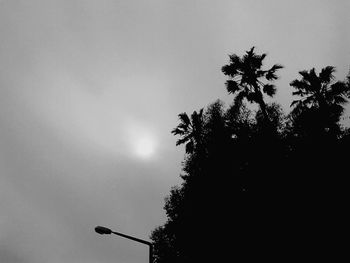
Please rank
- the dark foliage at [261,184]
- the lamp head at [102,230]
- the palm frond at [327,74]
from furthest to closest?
the palm frond at [327,74] → the dark foliage at [261,184] → the lamp head at [102,230]

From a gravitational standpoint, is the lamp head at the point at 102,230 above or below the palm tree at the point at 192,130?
below

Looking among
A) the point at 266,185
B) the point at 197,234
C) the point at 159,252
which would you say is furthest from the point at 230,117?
the point at 159,252

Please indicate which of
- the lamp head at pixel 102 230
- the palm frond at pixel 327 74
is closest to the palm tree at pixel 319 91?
the palm frond at pixel 327 74

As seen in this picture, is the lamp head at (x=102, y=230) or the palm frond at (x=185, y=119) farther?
the palm frond at (x=185, y=119)

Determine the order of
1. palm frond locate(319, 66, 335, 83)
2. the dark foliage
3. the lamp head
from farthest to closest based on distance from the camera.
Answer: palm frond locate(319, 66, 335, 83) → the dark foliage → the lamp head

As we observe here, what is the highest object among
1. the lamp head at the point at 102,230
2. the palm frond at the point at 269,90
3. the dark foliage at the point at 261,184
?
the palm frond at the point at 269,90

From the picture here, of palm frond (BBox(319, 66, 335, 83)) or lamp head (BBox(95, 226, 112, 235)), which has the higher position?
palm frond (BBox(319, 66, 335, 83))

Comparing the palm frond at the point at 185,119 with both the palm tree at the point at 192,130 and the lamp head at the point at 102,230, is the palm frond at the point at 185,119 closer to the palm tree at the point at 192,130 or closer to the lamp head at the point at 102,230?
the palm tree at the point at 192,130

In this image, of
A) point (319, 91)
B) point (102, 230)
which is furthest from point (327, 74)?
point (102, 230)

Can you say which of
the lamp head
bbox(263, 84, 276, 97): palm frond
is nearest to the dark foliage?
bbox(263, 84, 276, 97): palm frond

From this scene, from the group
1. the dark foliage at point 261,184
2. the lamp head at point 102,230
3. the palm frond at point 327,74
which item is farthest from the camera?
the palm frond at point 327,74

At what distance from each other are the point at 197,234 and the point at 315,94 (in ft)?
47.6

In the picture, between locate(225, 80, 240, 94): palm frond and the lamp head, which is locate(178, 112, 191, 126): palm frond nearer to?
locate(225, 80, 240, 94): palm frond

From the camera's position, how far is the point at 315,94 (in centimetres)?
2816
